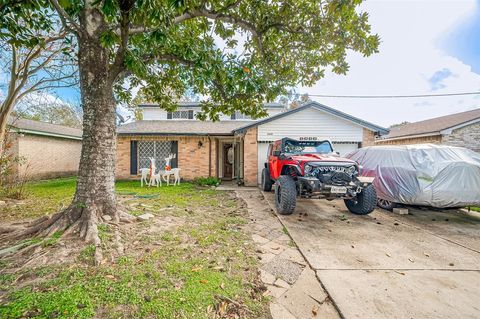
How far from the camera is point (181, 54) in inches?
173

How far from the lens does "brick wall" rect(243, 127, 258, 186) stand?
32.8 ft

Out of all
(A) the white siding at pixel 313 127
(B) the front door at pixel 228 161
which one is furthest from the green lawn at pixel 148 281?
(B) the front door at pixel 228 161

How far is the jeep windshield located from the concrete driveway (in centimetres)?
188

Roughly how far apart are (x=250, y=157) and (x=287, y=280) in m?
7.72

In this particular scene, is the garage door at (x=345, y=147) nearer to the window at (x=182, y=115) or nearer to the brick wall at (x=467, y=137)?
the brick wall at (x=467, y=137)

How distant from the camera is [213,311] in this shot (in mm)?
1946

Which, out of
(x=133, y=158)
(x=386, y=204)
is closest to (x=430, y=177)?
(x=386, y=204)

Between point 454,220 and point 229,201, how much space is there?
19.8 ft

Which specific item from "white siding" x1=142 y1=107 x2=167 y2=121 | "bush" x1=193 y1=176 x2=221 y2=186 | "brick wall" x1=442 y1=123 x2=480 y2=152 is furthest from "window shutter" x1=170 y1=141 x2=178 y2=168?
"brick wall" x1=442 y1=123 x2=480 y2=152

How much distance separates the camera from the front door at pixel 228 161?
45.5 feet

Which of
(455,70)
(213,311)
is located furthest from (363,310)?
(455,70)

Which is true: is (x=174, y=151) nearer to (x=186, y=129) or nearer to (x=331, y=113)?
(x=186, y=129)

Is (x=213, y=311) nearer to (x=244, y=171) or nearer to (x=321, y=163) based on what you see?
(x=321, y=163)

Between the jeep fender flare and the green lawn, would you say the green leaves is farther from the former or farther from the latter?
the green lawn
